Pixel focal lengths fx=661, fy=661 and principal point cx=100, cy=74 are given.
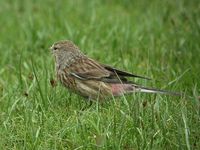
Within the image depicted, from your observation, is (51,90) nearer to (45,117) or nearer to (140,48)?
(45,117)

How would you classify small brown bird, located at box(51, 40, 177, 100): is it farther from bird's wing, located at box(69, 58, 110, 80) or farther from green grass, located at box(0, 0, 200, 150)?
green grass, located at box(0, 0, 200, 150)

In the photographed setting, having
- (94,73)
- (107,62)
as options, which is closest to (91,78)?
(94,73)

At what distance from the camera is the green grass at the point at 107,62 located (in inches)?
236

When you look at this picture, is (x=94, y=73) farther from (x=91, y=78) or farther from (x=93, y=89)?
(x=93, y=89)

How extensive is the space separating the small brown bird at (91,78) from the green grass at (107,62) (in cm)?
13

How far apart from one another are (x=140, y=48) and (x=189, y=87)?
1.87m

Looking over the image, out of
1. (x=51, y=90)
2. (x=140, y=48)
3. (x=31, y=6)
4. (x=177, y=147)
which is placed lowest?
(x=177, y=147)

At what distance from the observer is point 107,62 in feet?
28.5

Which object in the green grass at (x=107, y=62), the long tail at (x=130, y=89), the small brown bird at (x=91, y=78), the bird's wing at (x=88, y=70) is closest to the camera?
the green grass at (x=107, y=62)

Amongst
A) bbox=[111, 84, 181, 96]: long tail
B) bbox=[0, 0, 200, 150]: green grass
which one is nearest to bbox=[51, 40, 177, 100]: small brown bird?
bbox=[111, 84, 181, 96]: long tail

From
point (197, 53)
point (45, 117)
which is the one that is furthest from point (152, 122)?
point (197, 53)

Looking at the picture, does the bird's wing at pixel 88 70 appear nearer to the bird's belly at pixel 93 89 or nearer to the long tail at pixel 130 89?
the bird's belly at pixel 93 89

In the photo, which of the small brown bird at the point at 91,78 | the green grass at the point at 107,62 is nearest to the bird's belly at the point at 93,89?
the small brown bird at the point at 91,78

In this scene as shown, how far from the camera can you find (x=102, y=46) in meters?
9.47
